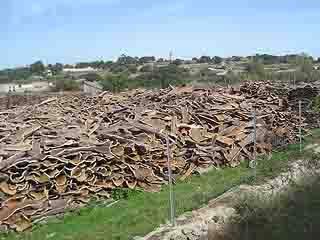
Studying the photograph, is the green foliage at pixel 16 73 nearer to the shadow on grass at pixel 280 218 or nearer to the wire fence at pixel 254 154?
the wire fence at pixel 254 154

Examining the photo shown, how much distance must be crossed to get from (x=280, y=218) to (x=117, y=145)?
362cm

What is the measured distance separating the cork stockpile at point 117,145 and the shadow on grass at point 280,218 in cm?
193

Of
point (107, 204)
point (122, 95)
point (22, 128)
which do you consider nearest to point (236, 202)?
point (107, 204)

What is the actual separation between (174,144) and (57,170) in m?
3.49

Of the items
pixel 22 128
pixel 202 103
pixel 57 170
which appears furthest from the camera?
pixel 202 103

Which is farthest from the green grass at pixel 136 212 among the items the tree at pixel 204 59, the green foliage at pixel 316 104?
the tree at pixel 204 59

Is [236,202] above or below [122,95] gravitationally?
below

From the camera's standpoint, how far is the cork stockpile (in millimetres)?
8328

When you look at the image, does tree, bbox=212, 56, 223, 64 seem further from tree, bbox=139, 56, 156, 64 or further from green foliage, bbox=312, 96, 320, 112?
green foliage, bbox=312, 96, 320, 112

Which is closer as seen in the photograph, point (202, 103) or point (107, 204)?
point (107, 204)

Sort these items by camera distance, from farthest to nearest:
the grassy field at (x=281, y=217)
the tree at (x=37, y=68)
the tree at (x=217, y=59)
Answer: the tree at (x=217, y=59)
the tree at (x=37, y=68)
the grassy field at (x=281, y=217)

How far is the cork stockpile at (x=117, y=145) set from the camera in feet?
27.3

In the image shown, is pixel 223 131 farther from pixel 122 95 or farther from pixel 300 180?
pixel 122 95

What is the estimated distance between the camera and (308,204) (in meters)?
9.26
